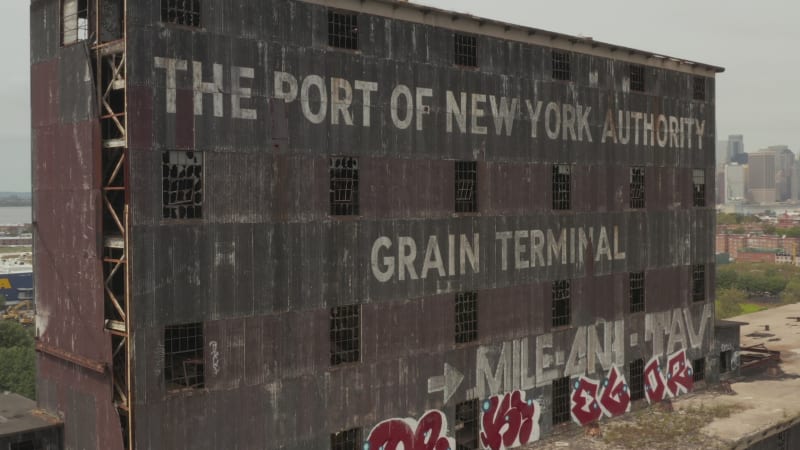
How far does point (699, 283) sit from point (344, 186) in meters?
22.9

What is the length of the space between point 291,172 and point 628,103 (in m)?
18.5

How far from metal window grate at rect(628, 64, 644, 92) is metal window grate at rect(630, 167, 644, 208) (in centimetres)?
376

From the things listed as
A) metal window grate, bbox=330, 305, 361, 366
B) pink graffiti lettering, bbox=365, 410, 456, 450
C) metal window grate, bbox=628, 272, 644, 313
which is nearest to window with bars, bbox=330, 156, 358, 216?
metal window grate, bbox=330, 305, 361, 366

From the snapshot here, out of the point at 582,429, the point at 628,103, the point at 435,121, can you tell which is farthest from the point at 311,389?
the point at 628,103

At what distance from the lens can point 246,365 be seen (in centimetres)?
2305

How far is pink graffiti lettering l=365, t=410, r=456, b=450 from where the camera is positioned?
86.9 feet

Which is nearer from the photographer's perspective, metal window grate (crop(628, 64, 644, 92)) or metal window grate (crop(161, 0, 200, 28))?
metal window grate (crop(161, 0, 200, 28))

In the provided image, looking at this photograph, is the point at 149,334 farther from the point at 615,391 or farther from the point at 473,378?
the point at 615,391

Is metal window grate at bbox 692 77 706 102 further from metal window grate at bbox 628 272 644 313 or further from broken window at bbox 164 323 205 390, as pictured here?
broken window at bbox 164 323 205 390

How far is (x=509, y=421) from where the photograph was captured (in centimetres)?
3039

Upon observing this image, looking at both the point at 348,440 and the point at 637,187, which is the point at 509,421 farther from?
the point at 637,187

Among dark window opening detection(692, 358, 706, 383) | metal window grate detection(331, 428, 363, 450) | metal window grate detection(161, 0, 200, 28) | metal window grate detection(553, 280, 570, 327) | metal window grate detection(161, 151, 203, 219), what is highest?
metal window grate detection(161, 0, 200, 28)

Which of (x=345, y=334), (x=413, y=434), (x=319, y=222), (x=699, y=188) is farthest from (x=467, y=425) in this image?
(x=699, y=188)

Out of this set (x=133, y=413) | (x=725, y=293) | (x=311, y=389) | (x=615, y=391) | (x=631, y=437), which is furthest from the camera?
(x=725, y=293)
